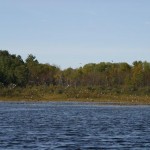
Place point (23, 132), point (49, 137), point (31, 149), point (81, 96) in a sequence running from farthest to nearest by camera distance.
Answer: point (81, 96)
point (23, 132)
point (49, 137)
point (31, 149)

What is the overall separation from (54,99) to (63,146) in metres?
145

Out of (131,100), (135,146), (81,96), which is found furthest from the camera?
(81,96)

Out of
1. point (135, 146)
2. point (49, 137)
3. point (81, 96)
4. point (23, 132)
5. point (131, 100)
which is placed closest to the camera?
point (135, 146)

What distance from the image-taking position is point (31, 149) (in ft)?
147

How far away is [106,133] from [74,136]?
214 inches

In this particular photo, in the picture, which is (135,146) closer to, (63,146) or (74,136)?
(63,146)

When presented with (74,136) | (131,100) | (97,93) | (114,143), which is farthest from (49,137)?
(97,93)

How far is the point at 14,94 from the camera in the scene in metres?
194

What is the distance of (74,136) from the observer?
5619 centimetres

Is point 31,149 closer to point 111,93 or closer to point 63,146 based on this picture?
point 63,146

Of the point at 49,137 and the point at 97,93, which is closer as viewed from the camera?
the point at 49,137

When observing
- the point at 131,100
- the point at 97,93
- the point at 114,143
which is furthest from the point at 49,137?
the point at 97,93

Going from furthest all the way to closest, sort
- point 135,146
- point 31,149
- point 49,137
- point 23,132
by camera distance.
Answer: point 23,132, point 49,137, point 135,146, point 31,149

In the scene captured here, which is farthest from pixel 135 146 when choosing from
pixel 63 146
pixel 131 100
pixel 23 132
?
pixel 131 100
